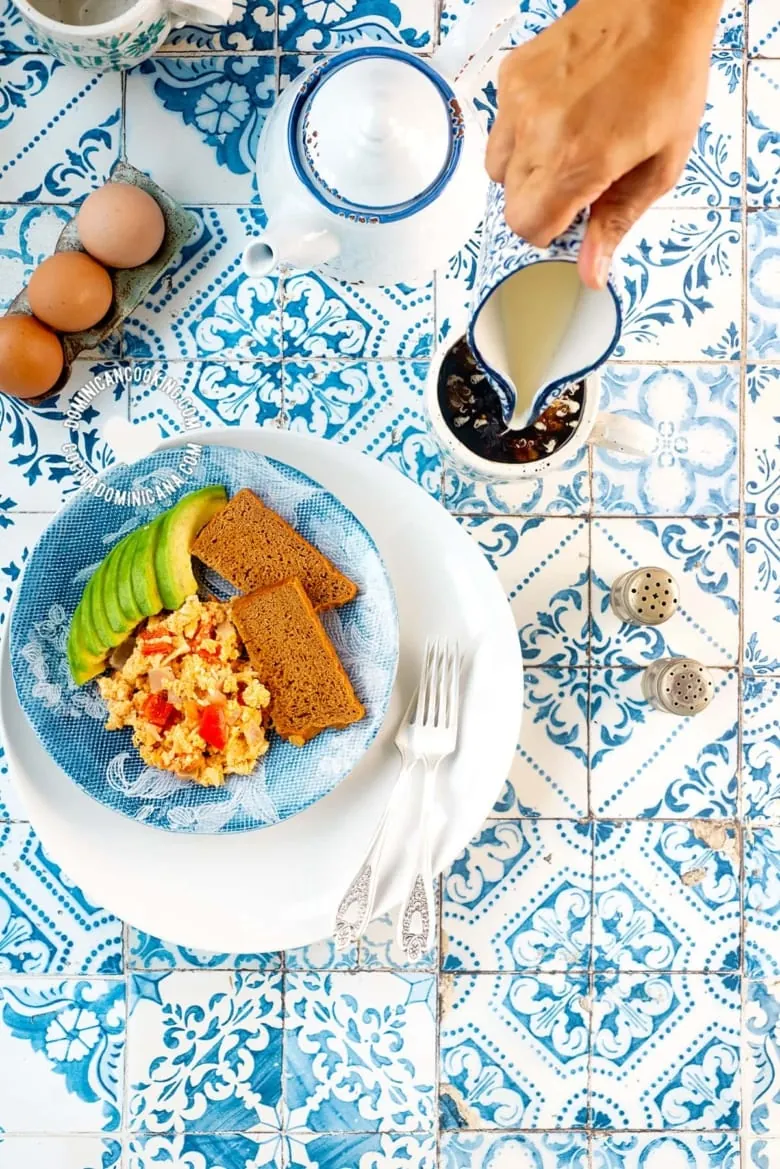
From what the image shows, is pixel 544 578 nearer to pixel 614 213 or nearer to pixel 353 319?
pixel 353 319

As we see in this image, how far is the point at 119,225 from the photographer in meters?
0.91

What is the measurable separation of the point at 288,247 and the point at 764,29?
1.78 feet

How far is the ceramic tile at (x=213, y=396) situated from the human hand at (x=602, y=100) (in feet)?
1.42

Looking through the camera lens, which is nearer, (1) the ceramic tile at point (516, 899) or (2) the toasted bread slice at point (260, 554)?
(2) the toasted bread slice at point (260, 554)

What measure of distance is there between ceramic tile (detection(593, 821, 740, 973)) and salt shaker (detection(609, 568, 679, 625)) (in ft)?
0.68

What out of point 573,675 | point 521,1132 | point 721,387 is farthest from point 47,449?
point 521,1132

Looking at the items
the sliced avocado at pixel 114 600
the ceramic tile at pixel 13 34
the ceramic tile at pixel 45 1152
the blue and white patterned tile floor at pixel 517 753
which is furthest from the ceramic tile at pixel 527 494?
the ceramic tile at pixel 45 1152

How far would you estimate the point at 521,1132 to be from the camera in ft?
3.34

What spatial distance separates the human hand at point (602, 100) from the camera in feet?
1.87

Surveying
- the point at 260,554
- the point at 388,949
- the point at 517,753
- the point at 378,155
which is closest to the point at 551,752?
the point at 517,753

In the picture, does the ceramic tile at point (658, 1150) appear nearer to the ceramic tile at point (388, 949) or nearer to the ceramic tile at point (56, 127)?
the ceramic tile at point (388, 949)

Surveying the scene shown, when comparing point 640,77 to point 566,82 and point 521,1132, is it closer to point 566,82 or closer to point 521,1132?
point 566,82

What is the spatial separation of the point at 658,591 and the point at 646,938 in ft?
1.11

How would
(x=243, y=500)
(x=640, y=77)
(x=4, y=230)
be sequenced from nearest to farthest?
(x=640, y=77) → (x=243, y=500) → (x=4, y=230)
